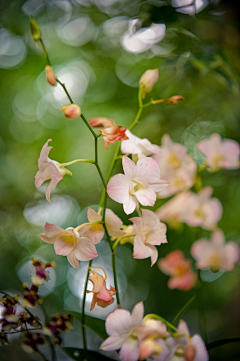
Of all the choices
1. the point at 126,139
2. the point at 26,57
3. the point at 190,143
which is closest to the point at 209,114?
the point at 190,143

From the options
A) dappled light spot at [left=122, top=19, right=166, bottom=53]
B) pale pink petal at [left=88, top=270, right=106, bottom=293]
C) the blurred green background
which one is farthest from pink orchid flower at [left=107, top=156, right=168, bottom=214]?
dappled light spot at [left=122, top=19, right=166, bottom=53]

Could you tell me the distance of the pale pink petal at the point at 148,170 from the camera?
1.15ft

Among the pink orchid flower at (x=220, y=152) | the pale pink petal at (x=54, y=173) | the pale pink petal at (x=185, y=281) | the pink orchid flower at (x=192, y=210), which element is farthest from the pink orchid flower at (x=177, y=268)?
the pale pink petal at (x=54, y=173)

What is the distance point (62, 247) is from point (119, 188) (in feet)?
0.37

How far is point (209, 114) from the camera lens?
1026 millimetres

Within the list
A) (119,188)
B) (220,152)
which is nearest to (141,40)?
(220,152)

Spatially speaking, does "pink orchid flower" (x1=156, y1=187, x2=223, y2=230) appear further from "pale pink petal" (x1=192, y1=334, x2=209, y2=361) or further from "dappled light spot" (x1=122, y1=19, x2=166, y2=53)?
"dappled light spot" (x1=122, y1=19, x2=166, y2=53)

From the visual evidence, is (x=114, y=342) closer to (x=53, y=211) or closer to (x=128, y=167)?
(x=128, y=167)

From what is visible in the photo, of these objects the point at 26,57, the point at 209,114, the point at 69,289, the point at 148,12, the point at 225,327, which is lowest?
the point at 69,289

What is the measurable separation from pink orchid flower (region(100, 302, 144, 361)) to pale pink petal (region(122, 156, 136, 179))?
18 cm

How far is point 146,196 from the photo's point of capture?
1.14 ft

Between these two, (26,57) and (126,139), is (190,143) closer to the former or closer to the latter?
(126,139)

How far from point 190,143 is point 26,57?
1.03 metres

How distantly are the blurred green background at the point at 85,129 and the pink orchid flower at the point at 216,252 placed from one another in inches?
15.7
